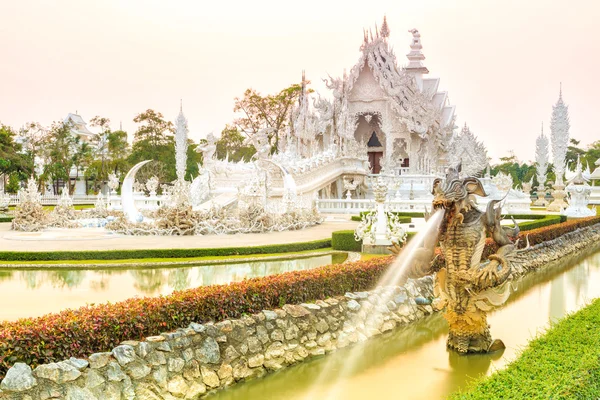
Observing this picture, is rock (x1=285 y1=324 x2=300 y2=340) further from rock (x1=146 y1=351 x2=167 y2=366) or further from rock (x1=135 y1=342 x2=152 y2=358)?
rock (x1=135 y1=342 x2=152 y2=358)

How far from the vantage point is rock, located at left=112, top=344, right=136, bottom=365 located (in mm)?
5031

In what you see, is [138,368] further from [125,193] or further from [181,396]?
[125,193]

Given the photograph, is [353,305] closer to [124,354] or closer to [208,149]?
[124,354]

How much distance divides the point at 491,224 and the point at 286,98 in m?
41.8

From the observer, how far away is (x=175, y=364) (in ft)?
17.9

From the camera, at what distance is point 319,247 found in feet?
47.4

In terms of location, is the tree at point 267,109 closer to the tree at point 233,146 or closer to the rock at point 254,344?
the tree at point 233,146

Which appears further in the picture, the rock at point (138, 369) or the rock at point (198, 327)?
the rock at point (198, 327)

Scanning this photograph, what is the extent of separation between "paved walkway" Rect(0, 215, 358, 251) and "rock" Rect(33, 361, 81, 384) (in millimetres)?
8994

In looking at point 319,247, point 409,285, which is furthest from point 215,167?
point 409,285

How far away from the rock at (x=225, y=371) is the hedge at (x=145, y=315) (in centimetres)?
53

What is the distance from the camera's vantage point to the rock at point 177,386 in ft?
17.5

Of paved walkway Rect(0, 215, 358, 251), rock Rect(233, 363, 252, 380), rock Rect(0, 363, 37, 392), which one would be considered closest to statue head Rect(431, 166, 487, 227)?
rock Rect(233, 363, 252, 380)

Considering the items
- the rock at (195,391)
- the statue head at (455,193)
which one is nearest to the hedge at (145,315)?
the rock at (195,391)
